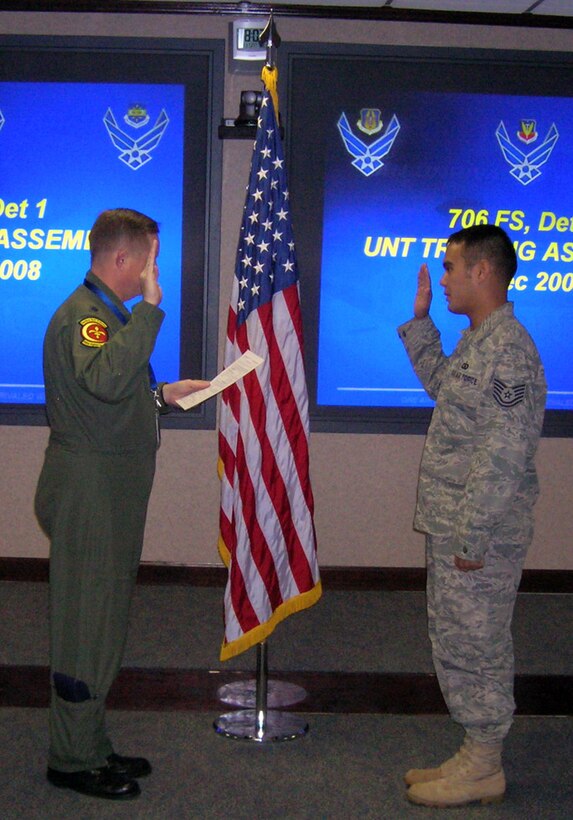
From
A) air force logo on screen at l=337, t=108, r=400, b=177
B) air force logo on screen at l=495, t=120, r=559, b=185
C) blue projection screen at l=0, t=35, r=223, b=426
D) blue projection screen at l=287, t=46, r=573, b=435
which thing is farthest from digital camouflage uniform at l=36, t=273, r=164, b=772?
air force logo on screen at l=495, t=120, r=559, b=185

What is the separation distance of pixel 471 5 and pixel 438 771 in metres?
3.26

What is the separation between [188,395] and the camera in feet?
8.57

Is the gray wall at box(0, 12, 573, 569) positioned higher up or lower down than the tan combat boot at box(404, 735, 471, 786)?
higher up

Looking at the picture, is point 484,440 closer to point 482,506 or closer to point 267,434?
point 482,506

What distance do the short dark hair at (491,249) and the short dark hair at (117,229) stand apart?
2.95 ft

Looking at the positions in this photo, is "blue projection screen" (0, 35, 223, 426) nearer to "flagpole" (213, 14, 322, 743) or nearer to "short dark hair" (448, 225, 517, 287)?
"flagpole" (213, 14, 322, 743)

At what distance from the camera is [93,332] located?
2.37m

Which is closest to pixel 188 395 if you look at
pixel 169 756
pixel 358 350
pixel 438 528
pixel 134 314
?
pixel 134 314

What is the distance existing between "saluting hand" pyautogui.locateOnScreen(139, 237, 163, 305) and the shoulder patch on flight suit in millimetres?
137

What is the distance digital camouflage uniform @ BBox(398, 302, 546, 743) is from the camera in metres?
2.38

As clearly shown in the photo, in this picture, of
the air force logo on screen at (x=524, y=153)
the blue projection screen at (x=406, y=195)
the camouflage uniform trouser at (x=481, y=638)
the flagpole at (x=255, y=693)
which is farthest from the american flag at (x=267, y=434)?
the air force logo on screen at (x=524, y=153)

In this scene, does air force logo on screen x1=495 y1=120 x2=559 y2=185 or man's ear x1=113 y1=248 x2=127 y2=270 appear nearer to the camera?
man's ear x1=113 y1=248 x2=127 y2=270

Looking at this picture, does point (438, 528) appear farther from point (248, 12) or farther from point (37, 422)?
point (248, 12)

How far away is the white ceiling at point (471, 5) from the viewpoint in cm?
408
